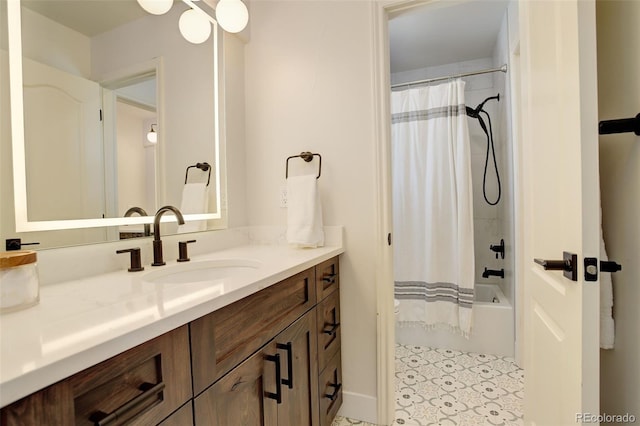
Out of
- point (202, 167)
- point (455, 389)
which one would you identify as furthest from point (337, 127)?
point (455, 389)

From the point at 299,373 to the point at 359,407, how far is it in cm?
67

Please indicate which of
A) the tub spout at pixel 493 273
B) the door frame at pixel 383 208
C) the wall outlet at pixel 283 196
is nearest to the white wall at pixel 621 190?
the door frame at pixel 383 208

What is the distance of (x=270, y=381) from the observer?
0.97 metres

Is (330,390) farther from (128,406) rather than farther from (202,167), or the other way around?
(202,167)

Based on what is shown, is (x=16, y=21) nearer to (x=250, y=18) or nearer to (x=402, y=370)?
(x=250, y=18)

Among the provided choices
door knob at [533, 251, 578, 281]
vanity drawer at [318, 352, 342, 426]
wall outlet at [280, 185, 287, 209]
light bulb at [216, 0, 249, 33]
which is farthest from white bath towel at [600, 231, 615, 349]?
light bulb at [216, 0, 249, 33]

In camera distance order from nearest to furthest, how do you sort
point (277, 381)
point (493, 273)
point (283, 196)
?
point (277, 381) → point (283, 196) → point (493, 273)

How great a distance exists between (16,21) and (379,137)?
52.8 inches

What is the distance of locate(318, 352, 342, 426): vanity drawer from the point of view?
52.9 inches

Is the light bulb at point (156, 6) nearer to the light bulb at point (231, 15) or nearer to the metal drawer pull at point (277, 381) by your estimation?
the light bulb at point (231, 15)

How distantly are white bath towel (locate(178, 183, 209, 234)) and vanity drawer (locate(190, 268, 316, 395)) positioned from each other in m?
0.66

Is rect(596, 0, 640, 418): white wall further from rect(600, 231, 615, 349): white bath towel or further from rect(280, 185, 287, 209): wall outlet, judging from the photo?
rect(280, 185, 287, 209): wall outlet

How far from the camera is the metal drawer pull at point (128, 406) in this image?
51 centimetres

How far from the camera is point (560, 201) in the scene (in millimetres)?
849
